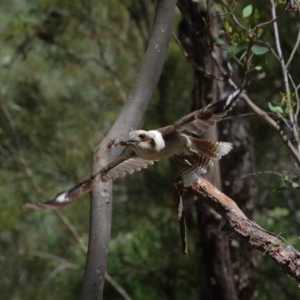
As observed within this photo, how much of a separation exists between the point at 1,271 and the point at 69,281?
136 centimetres

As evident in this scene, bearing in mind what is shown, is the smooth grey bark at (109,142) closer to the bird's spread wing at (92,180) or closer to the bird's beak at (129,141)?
the bird's spread wing at (92,180)

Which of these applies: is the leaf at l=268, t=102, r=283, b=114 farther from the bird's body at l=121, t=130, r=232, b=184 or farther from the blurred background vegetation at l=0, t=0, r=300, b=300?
the blurred background vegetation at l=0, t=0, r=300, b=300

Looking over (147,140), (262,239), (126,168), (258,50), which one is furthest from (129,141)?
(258,50)

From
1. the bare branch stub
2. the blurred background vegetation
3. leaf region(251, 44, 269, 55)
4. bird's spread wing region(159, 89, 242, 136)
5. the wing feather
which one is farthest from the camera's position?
the blurred background vegetation

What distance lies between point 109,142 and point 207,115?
13.8 inches

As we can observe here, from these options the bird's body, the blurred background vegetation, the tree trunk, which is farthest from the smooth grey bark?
the blurred background vegetation

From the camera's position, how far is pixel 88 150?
216 inches

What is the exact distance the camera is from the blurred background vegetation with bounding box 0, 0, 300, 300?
14.6 ft

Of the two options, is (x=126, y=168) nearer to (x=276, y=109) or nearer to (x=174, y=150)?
(x=174, y=150)

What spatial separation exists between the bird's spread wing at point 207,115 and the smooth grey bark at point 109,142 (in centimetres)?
28

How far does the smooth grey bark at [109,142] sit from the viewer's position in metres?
1.74

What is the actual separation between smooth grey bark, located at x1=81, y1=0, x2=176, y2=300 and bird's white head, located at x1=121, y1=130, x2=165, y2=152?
0.14 meters

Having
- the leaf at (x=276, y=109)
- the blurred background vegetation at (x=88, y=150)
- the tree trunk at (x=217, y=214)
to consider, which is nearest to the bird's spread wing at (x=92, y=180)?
the leaf at (x=276, y=109)

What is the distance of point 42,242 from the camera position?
5961mm
